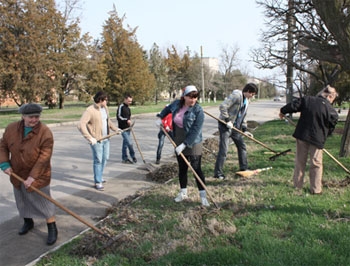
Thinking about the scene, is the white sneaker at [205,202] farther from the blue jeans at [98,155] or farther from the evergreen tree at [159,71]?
the evergreen tree at [159,71]

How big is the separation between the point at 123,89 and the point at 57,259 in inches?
Result: 1261

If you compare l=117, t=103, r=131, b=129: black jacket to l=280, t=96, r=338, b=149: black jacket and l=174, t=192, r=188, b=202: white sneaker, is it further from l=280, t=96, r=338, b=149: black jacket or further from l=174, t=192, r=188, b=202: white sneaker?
l=280, t=96, r=338, b=149: black jacket

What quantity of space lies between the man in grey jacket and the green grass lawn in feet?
2.45

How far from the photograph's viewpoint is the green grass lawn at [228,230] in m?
3.37

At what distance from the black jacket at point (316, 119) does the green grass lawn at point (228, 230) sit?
3.03 ft

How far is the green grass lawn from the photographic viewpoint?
11.1 feet

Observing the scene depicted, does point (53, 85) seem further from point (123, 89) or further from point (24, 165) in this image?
point (24, 165)

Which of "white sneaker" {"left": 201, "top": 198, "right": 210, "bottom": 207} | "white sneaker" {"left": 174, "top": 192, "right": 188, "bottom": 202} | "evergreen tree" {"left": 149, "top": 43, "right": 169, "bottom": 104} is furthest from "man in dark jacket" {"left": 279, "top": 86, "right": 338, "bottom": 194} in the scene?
"evergreen tree" {"left": 149, "top": 43, "right": 169, "bottom": 104}

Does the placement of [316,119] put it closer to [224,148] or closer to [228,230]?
[224,148]

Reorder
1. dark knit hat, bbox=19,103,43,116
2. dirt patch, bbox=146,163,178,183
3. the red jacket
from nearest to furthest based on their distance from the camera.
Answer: dark knit hat, bbox=19,103,43,116, the red jacket, dirt patch, bbox=146,163,178,183

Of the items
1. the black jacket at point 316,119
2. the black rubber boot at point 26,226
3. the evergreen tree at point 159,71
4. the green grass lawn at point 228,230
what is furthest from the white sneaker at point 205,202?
the evergreen tree at point 159,71

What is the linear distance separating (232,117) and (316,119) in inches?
74.6

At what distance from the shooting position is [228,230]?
12.9 feet

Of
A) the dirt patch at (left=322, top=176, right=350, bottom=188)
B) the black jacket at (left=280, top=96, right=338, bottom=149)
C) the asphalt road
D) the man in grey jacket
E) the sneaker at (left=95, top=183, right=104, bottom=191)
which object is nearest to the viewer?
the asphalt road
